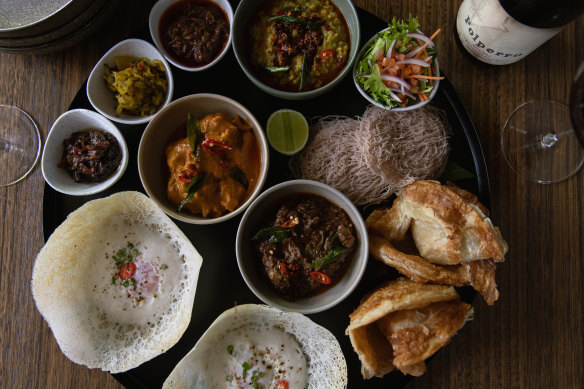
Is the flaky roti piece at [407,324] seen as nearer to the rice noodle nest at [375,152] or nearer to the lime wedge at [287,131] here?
the rice noodle nest at [375,152]

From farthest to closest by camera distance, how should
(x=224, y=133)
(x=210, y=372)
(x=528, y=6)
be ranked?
1. (x=210, y=372)
2. (x=224, y=133)
3. (x=528, y=6)

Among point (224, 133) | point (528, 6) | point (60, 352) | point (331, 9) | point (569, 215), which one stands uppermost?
point (528, 6)

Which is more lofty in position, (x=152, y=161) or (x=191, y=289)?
(x=152, y=161)

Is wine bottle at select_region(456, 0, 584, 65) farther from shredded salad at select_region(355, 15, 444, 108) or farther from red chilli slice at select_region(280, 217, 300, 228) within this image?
red chilli slice at select_region(280, 217, 300, 228)

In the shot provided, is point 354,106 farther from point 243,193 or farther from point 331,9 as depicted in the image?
point 243,193

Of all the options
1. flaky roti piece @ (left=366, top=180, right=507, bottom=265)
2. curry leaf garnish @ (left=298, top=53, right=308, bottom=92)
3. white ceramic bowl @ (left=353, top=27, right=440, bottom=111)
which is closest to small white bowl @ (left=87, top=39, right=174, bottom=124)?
curry leaf garnish @ (left=298, top=53, right=308, bottom=92)

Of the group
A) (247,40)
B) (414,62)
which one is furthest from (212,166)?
(414,62)

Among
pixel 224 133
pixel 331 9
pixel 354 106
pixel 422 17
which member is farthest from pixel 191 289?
pixel 422 17
